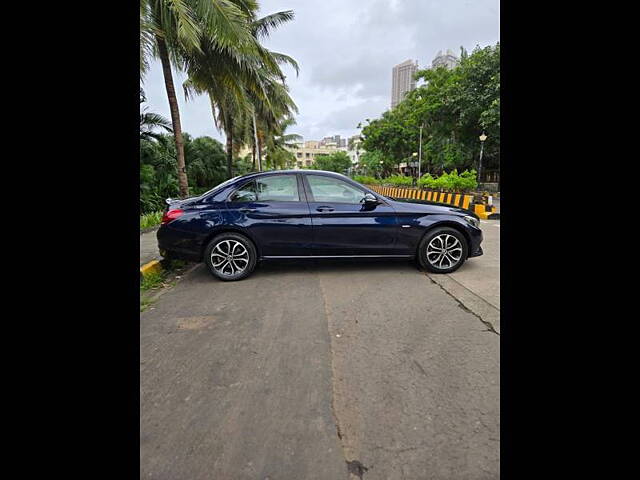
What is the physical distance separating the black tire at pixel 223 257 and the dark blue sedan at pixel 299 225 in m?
0.01

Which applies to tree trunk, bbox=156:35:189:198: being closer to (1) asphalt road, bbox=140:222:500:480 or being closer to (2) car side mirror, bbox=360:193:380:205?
(1) asphalt road, bbox=140:222:500:480

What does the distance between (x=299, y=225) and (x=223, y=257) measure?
1.09m

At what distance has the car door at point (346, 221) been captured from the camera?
14.4 ft

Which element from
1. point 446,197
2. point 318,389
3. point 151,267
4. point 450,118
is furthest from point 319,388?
point 450,118

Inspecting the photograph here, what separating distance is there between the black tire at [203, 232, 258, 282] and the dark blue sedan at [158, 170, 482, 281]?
0.04 feet

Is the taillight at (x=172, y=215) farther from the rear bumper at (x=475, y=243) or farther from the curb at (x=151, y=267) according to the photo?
the rear bumper at (x=475, y=243)

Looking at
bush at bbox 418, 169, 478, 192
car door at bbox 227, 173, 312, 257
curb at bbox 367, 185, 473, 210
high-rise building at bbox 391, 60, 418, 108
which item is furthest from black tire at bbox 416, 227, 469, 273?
high-rise building at bbox 391, 60, 418, 108

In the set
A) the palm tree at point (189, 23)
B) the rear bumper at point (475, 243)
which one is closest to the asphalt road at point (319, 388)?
the rear bumper at point (475, 243)

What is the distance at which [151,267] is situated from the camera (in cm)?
475
